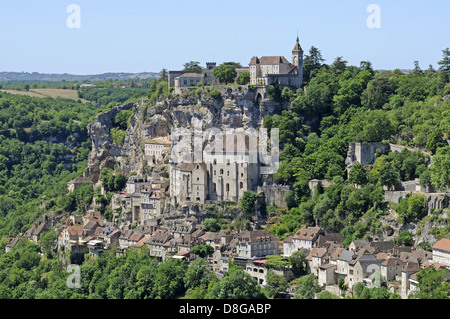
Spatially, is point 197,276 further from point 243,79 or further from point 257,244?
point 243,79

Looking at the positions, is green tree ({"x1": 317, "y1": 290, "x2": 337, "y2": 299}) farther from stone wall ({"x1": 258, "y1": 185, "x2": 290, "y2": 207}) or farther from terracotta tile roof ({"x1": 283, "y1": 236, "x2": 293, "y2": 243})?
stone wall ({"x1": 258, "y1": 185, "x2": 290, "y2": 207})

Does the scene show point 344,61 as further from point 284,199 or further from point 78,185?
point 78,185

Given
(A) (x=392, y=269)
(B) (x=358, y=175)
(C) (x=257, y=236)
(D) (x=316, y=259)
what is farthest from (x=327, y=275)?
(B) (x=358, y=175)

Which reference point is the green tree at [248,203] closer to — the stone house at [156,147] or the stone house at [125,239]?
the stone house at [125,239]

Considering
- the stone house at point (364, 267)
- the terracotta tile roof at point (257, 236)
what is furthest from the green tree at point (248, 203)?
the stone house at point (364, 267)

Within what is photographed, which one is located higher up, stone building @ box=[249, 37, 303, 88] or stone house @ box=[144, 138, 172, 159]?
stone building @ box=[249, 37, 303, 88]

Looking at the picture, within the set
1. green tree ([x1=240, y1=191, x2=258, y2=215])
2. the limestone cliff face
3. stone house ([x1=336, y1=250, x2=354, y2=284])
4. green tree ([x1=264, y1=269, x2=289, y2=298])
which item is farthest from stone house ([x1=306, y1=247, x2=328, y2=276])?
the limestone cliff face
